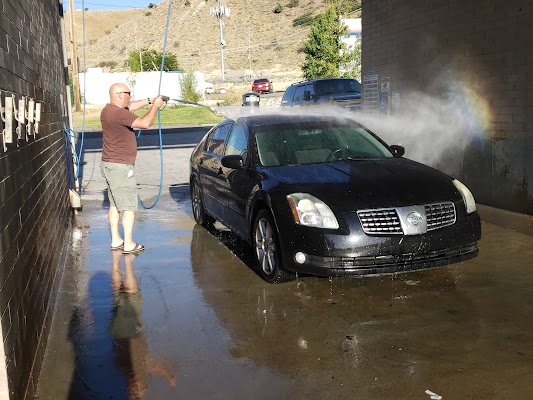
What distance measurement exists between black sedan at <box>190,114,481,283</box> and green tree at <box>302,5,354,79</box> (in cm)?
3652

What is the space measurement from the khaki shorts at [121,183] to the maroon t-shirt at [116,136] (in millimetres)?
68

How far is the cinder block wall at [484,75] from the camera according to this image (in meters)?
8.27

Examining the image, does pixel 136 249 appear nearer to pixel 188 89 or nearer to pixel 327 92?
pixel 327 92

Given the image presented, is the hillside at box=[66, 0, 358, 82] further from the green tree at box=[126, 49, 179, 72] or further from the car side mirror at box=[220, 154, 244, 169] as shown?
the car side mirror at box=[220, 154, 244, 169]

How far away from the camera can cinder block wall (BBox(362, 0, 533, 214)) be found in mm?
8273

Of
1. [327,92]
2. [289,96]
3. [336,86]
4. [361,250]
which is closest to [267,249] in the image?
[361,250]

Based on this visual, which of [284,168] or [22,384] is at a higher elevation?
[284,168]

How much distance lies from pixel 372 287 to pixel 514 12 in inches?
190

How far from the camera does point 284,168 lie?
6.11m

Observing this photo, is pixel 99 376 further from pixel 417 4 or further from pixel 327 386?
pixel 417 4

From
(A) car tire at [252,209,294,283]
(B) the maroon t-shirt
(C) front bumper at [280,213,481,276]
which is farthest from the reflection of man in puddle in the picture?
(C) front bumper at [280,213,481,276]

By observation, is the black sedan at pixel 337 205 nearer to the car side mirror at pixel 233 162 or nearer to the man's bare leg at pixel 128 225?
the car side mirror at pixel 233 162

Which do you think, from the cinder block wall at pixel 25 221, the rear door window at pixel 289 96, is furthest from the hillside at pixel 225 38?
the cinder block wall at pixel 25 221

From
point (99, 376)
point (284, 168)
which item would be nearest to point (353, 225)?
point (284, 168)
